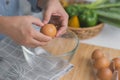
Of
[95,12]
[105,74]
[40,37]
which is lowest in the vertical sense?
[105,74]

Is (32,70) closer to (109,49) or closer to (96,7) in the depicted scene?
(109,49)

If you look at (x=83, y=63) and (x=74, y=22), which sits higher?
(x=74, y=22)

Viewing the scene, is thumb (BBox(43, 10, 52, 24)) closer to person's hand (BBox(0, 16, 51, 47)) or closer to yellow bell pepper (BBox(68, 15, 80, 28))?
person's hand (BBox(0, 16, 51, 47))

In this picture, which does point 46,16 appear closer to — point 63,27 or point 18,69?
point 63,27

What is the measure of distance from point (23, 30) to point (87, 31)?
37cm

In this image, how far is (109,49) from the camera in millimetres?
922

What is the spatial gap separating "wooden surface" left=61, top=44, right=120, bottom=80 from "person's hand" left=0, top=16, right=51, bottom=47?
171mm

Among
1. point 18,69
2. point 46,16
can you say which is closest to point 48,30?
point 46,16

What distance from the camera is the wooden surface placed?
0.80 meters

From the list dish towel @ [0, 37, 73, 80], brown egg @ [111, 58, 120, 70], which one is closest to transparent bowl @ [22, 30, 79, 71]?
dish towel @ [0, 37, 73, 80]

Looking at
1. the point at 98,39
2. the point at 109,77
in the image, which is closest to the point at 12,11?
the point at 98,39

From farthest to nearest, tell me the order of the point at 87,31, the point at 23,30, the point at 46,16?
1. the point at 87,31
2. the point at 46,16
3. the point at 23,30

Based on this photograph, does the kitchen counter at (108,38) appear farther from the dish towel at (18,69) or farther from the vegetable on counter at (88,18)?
the dish towel at (18,69)

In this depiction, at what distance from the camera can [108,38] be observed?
1040 millimetres
